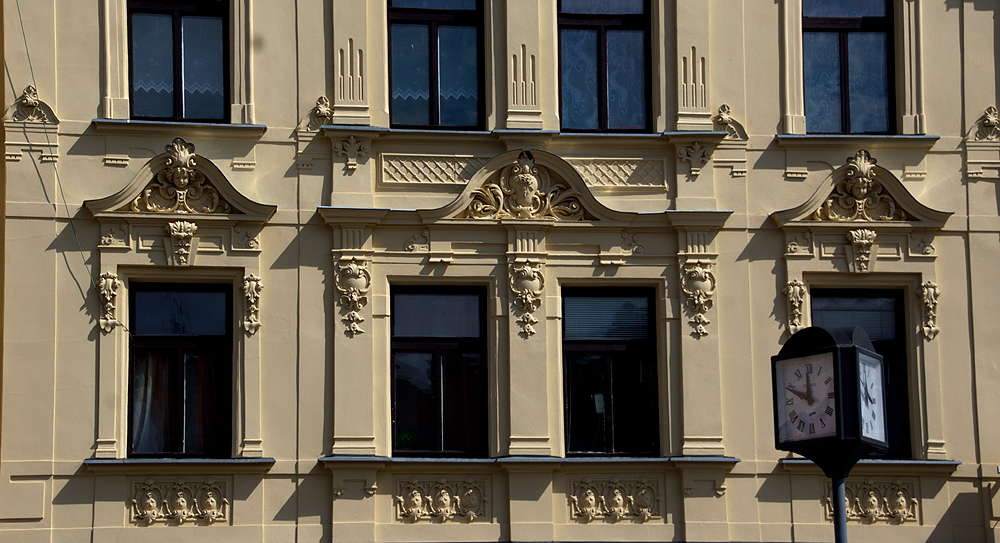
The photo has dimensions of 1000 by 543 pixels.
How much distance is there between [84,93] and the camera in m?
14.9

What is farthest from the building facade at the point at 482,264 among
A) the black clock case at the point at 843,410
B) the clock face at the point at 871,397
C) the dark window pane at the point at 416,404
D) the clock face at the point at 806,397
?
the black clock case at the point at 843,410

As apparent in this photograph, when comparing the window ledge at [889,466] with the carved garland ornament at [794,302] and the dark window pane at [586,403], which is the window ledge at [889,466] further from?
the dark window pane at [586,403]

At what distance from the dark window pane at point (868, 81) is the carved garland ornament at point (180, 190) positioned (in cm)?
765

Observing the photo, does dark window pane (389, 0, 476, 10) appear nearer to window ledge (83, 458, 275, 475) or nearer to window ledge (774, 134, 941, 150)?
window ledge (774, 134, 941, 150)

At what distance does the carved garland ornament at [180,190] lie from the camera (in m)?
14.7

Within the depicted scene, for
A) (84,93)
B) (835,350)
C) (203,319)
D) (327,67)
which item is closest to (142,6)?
(84,93)

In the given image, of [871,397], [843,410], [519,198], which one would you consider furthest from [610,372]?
[843,410]

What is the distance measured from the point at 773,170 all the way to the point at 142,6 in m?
7.63

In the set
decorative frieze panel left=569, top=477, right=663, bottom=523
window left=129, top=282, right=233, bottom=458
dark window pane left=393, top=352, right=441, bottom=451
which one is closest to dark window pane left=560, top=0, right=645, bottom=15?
dark window pane left=393, top=352, right=441, bottom=451

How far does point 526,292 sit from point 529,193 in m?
1.15

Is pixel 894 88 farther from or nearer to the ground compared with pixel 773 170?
farther from the ground

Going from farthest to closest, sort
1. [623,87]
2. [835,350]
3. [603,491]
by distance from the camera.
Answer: [623,87]
[603,491]
[835,350]

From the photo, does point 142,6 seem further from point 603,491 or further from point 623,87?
point 603,491

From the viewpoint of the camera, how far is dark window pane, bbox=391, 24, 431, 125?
15594 millimetres
